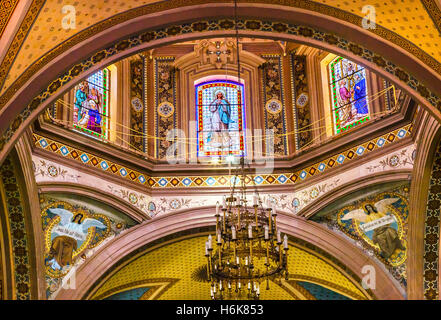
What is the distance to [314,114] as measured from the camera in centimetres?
1591

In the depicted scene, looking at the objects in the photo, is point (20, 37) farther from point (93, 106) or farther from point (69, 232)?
point (93, 106)

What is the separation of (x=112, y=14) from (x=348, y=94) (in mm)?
6835

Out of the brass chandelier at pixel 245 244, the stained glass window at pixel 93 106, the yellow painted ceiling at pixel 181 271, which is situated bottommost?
the brass chandelier at pixel 245 244

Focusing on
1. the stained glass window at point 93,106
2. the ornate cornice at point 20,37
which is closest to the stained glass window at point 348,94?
the stained glass window at point 93,106

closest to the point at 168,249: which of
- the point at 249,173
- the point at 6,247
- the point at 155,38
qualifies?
the point at 249,173

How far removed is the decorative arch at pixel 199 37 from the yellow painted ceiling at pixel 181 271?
5.44 m

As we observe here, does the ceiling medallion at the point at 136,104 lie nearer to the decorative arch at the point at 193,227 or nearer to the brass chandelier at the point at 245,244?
the decorative arch at the point at 193,227

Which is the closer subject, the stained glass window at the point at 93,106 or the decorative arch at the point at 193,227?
the decorative arch at the point at 193,227

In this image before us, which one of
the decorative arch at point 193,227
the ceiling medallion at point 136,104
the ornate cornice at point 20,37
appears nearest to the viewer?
the ornate cornice at point 20,37

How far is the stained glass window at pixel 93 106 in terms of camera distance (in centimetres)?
1511

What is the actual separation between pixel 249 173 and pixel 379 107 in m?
2.93

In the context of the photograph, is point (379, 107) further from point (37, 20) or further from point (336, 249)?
point (37, 20)

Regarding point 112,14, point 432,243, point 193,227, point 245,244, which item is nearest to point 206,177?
point 193,227

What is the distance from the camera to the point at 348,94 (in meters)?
15.7
